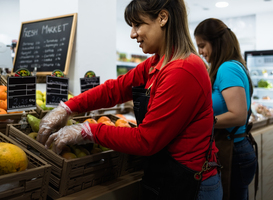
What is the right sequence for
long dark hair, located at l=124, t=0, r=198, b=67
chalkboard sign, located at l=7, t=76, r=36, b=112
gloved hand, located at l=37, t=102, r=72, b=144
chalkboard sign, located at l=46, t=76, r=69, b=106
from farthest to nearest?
chalkboard sign, located at l=46, t=76, r=69, b=106 → chalkboard sign, located at l=7, t=76, r=36, b=112 → gloved hand, located at l=37, t=102, r=72, b=144 → long dark hair, located at l=124, t=0, r=198, b=67

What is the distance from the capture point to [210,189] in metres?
1.05

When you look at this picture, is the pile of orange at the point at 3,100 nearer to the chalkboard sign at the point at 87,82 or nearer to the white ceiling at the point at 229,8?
Result: the chalkboard sign at the point at 87,82

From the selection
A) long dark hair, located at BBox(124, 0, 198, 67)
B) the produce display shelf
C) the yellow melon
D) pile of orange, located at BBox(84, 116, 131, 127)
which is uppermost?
long dark hair, located at BBox(124, 0, 198, 67)

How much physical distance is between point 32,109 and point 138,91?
78 cm

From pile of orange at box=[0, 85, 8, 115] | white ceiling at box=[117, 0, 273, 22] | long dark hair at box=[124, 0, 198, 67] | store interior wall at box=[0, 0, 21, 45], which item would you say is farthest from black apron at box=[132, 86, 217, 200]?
store interior wall at box=[0, 0, 21, 45]

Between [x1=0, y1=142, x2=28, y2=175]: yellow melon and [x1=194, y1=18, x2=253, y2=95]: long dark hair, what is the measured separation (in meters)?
1.20

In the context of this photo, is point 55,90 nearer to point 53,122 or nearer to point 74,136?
point 53,122

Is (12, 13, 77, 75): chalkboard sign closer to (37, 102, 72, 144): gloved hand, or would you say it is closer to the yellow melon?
(37, 102, 72, 144): gloved hand

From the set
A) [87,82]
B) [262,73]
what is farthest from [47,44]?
[262,73]

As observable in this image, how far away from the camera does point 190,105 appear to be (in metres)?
0.91

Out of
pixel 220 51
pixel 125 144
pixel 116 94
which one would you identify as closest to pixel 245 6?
pixel 220 51

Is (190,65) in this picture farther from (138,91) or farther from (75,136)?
(75,136)

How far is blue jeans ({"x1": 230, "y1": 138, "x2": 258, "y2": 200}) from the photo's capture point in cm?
162

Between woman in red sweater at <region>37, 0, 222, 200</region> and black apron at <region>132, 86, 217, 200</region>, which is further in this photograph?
black apron at <region>132, 86, 217, 200</region>
